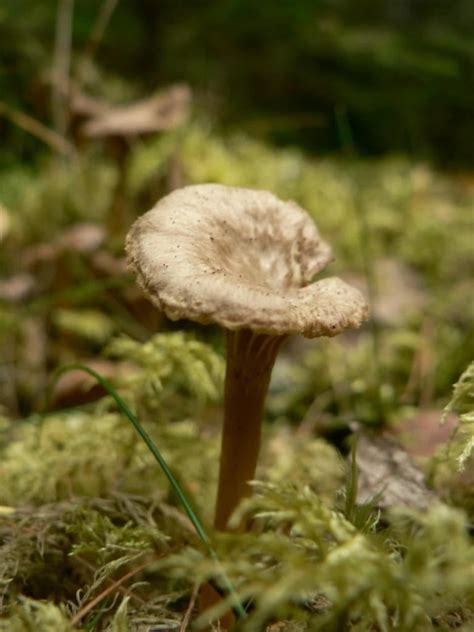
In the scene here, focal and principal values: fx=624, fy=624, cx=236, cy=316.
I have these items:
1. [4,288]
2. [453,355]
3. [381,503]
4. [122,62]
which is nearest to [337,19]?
[122,62]

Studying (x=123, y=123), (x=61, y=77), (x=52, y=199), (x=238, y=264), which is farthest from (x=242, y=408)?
(x=61, y=77)

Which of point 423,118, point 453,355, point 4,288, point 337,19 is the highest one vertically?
point 337,19

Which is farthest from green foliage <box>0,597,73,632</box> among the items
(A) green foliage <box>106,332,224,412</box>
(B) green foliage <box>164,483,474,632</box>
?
(A) green foliage <box>106,332,224,412</box>

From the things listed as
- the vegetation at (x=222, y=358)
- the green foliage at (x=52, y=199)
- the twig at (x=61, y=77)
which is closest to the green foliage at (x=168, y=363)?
the vegetation at (x=222, y=358)

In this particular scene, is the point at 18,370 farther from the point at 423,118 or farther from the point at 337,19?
the point at 423,118

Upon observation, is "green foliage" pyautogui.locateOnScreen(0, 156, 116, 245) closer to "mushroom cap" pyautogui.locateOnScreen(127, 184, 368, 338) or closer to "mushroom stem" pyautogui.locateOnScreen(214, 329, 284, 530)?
"mushroom cap" pyautogui.locateOnScreen(127, 184, 368, 338)

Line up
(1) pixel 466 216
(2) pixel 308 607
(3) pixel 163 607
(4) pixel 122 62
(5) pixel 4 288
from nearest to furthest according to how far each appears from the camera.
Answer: (2) pixel 308 607, (3) pixel 163 607, (5) pixel 4 288, (1) pixel 466 216, (4) pixel 122 62

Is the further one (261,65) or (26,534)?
(261,65)

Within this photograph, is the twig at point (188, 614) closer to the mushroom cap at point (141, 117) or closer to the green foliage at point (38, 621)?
the green foliage at point (38, 621)

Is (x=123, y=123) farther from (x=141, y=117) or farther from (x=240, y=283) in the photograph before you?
(x=240, y=283)
